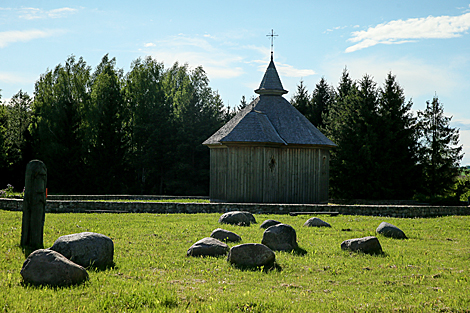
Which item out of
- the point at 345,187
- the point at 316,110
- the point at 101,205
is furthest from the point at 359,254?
the point at 316,110

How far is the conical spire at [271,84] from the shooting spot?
31406mm

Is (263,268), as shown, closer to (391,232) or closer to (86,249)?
(86,249)

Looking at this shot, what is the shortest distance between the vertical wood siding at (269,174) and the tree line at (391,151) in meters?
6.23

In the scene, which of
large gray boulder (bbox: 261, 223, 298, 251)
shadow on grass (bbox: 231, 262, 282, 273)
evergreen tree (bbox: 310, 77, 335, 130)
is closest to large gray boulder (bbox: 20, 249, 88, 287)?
shadow on grass (bbox: 231, 262, 282, 273)

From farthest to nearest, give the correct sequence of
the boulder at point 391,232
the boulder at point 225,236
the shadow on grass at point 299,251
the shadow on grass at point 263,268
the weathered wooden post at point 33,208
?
the boulder at point 391,232 → the boulder at point 225,236 → the shadow on grass at point 299,251 → the weathered wooden post at point 33,208 → the shadow on grass at point 263,268

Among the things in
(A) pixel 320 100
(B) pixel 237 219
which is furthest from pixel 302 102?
(B) pixel 237 219

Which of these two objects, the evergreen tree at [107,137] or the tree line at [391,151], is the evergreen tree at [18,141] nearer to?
the evergreen tree at [107,137]

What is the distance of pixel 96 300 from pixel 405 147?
32.1 metres

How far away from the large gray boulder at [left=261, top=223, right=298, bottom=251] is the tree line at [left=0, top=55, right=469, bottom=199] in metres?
23.5

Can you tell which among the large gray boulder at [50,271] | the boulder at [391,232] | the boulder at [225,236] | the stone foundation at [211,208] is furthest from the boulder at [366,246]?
the stone foundation at [211,208]

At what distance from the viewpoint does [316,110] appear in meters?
51.7

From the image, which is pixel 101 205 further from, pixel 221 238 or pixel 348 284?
pixel 348 284

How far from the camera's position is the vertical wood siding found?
87.5 feet

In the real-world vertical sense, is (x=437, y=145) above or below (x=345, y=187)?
above
